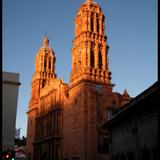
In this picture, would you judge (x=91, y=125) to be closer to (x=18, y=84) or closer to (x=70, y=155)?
(x=70, y=155)

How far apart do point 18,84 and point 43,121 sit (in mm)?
26762

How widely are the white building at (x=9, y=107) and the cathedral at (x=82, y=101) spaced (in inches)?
548

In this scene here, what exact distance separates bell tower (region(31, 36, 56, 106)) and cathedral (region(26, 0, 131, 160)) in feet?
10.7

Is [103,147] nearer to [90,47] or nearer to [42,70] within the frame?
[90,47]

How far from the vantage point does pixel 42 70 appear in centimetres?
5300

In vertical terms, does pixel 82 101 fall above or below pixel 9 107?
above

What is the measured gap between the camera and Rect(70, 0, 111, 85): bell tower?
125ft

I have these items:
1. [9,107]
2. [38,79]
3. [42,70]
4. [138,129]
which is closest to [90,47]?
[42,70]

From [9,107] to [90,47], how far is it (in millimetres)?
18897

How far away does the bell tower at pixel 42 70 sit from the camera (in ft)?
173

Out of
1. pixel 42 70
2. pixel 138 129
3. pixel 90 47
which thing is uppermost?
pixel 90 47

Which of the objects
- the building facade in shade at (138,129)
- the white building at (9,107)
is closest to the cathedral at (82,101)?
the building facade in shade at (138,129)

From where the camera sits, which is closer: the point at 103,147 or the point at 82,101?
the point at 103,147

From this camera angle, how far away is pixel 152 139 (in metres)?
17.0
